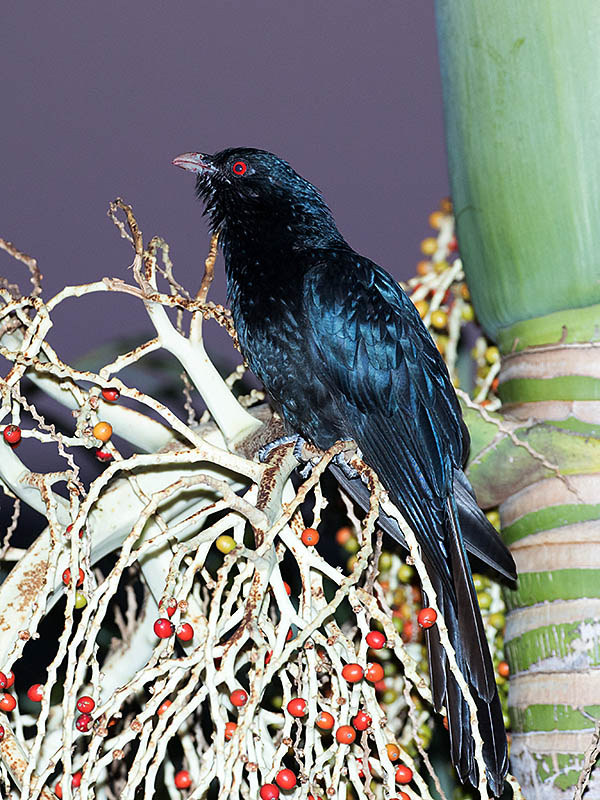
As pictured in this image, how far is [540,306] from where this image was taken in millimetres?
1068

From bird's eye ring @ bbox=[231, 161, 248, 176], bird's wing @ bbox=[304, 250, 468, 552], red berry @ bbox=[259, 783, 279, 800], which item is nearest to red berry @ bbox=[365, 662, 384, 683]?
red berry @ bbox=[259, 783, 279, 800]

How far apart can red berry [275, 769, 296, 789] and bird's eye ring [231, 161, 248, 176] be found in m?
0.78

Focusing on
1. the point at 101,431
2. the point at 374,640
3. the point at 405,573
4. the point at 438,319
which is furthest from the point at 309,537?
the point at 438,319

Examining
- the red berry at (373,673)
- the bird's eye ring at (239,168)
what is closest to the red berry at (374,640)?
the red berry at (373,673)

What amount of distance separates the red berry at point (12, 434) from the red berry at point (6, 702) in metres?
0.24

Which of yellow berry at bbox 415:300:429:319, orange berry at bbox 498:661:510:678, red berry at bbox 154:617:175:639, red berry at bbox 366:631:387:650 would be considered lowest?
orange berry at bbox 498:661:510:678

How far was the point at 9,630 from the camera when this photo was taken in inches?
33.4

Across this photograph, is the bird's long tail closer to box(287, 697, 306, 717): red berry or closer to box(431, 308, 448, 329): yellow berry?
box(287, 697, 306, 717): red berry

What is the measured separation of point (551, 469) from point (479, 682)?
0.81 feet

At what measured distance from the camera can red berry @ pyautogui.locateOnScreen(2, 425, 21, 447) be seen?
0.87 meters

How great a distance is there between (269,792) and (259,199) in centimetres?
77

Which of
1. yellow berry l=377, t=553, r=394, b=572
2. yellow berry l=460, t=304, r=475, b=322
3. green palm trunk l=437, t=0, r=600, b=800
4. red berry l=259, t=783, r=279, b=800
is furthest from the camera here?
yellow berry l=460, t=304, r=475, b=322

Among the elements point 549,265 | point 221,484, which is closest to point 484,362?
point 549,265

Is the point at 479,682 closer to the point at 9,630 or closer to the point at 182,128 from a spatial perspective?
the point at 9,630
